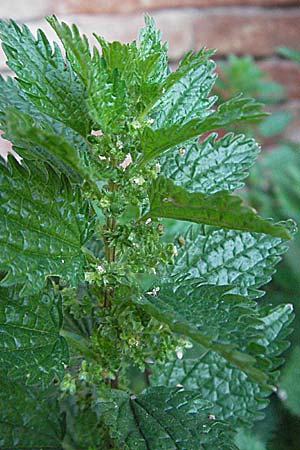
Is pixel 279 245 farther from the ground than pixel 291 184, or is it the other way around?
pixel 291 184

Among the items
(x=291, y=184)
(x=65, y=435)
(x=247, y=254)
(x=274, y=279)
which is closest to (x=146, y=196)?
(x=247, y=254)

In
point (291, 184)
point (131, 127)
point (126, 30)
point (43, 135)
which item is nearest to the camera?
point (43, 135)

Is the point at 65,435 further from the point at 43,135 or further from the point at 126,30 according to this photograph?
the point at 126,30

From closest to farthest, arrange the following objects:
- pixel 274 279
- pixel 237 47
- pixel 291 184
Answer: pixel 274 279 → pixel 291 184 → pixel 237 47

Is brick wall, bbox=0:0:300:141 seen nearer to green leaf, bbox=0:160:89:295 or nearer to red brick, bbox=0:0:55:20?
red brick, bbox=0:0:55:20

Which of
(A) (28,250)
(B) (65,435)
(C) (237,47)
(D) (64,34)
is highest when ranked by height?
(C) (237,47)

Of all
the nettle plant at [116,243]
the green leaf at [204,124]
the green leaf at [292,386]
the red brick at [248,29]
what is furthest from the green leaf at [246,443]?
the red brick at [248,29]

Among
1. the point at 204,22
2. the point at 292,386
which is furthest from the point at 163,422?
the point at 204,22
